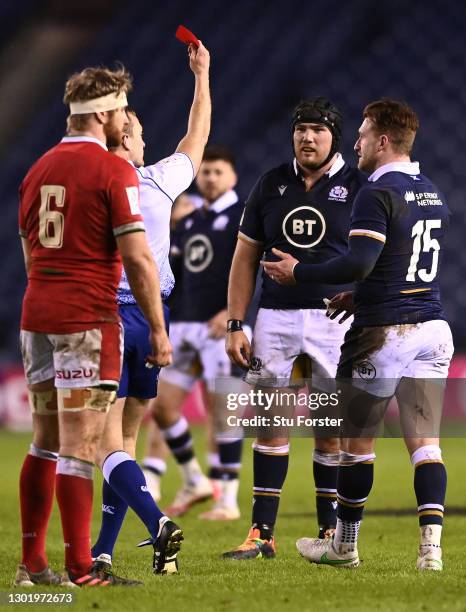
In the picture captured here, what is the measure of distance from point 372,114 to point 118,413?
5.18 ft

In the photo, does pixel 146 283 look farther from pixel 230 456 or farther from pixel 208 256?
pixel 208 256

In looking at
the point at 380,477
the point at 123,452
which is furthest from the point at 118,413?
the point at 380,477

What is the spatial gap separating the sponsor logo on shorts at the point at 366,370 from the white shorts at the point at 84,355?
1058 millimetres

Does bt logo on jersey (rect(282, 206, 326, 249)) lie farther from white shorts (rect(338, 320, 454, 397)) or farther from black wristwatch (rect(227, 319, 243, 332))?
white shorts (rect(338, 320, 454, 397))

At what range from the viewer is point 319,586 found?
174 inches

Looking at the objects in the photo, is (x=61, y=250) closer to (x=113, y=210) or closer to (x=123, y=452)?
(x=113, y=210)

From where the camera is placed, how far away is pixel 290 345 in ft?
18.1

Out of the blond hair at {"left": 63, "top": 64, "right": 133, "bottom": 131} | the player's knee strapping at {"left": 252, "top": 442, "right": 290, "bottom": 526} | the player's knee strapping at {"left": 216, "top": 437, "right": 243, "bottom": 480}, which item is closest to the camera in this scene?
the blond hair at {"left": 63, "top": 64, "right": 133, "bottom": 131}

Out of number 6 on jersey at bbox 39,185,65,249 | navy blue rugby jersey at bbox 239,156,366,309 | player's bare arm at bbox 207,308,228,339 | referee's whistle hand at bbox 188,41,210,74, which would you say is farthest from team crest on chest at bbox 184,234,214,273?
number 6 on jersey at bbox 39,185,65,249

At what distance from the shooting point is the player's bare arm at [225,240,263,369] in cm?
552

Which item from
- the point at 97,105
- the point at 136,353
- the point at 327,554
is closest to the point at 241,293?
the point at 136,353

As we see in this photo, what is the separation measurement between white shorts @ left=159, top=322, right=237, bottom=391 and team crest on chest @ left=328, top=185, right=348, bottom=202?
2496 millimetres

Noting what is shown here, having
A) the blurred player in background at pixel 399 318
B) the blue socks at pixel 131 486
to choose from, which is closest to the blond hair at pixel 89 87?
the blurred player in background at pixel 399 318

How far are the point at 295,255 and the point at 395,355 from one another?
91 centimetres
